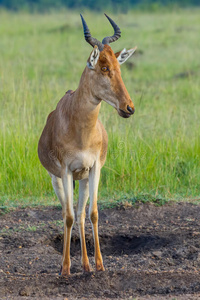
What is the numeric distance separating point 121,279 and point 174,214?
6.66 ft

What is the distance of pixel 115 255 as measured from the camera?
5531mm

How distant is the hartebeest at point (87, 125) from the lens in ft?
13.7

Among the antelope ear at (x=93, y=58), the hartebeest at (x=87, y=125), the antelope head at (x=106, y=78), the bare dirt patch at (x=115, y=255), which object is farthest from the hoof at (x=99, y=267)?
the antelope ear at (x=93, y=58)

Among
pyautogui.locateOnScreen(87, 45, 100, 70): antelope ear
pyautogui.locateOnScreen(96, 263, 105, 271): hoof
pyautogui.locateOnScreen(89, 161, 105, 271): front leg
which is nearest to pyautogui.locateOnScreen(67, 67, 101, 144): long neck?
pyautogui.locateOnScreen(87, 45, 100, 70): antelope ear

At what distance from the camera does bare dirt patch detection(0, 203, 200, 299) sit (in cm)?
420

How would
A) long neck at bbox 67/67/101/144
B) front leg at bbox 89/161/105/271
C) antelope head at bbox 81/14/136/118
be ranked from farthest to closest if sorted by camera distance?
front leg at bbox 89/161/105/271 < long neck at bbox 67/67/101/144 < antelope head at bbox 81/14/136/118

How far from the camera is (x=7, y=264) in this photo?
4.91 meters

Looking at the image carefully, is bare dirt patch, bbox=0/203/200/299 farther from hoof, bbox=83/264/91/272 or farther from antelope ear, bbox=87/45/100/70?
antelope ear, bbox=87/45/100/70

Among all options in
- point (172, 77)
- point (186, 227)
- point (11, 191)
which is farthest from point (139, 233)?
point (172, 77)

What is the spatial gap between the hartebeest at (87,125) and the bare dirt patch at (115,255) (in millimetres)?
Answer: 319

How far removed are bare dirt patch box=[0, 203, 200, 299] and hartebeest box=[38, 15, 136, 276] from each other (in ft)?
1.05

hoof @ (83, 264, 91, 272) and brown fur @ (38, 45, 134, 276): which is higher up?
brown fur @ (38, 45, 134, 276)

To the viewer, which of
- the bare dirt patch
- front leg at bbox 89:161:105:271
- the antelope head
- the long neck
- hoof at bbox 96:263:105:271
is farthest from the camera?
hoof at bbox 96:263:105:271

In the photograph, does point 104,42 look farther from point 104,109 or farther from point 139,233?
point 104,109
